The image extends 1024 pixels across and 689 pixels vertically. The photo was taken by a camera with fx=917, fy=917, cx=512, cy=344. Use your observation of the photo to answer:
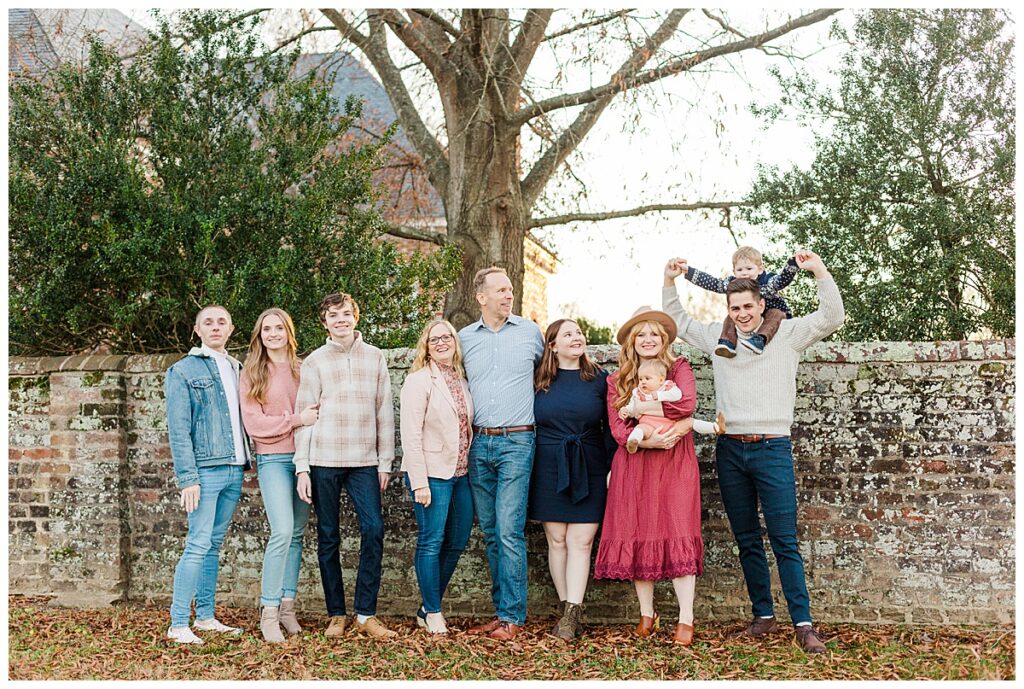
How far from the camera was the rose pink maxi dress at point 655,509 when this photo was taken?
5.17 m

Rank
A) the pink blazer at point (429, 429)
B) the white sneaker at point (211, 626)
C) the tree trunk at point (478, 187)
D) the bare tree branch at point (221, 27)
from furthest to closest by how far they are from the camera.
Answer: the tree trunk at point (478, 187) → the bare tree branch at point (221, 27) → the white sneaker at point (211, 626) → the pink blazer at point (429, 429)

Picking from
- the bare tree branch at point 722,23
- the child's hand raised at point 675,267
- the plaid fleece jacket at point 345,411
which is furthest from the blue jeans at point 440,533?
the bare tree branch at point 722,23

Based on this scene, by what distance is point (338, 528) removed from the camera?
5.43 meters

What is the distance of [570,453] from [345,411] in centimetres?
134

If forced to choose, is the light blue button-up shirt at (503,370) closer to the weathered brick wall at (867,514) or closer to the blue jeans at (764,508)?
the weathered brick wall at (867,514)

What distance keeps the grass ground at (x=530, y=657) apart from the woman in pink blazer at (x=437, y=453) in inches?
18.6

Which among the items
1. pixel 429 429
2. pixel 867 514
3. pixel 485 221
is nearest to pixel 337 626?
pixel 429 429

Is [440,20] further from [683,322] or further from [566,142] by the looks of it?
[683,322]

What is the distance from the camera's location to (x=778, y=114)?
9.08 m

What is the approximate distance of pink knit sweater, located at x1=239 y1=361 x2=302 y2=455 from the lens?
17.8 feet

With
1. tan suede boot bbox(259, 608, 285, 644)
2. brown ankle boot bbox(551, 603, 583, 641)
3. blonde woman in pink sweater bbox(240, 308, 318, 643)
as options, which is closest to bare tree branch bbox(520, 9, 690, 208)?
blonde woman in pink sweater bbox(240, 308, 318, 643)

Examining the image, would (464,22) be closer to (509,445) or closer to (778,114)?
(778,114)

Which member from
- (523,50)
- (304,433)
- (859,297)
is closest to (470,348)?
(304,433)

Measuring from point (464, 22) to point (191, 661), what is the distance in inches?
245
